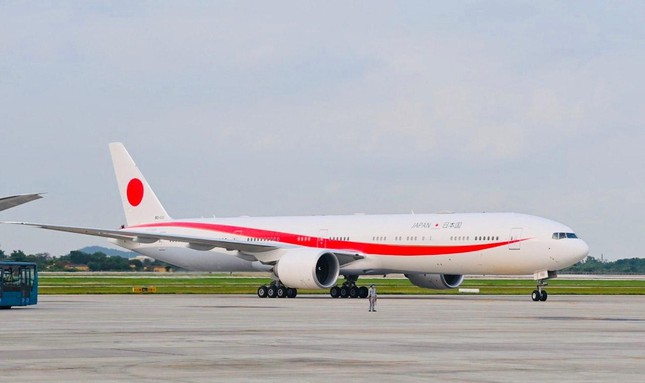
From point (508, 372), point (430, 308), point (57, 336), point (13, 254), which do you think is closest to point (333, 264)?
point (430, 308)

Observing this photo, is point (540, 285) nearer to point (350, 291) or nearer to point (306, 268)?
point (350, 291)

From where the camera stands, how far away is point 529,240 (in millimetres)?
55375

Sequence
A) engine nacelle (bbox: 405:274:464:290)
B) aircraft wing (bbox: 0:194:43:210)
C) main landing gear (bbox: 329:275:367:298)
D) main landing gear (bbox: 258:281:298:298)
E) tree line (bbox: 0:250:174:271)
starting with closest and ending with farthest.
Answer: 1. aircraft wing (bbox: 0:194:43:210)
2. main landing gear (bbox: 258:281:298:298)
3. main landing gear (bbox: 329:275:367:298)
4. engine nacelle (bbox: 405:274:464:290)
5. tree line (bbox: 0:250:174:271)

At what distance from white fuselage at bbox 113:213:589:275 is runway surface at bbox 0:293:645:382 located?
1282cm

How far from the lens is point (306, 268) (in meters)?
58.9

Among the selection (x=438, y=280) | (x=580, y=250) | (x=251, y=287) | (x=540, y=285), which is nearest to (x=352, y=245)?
(x=438, y=280)

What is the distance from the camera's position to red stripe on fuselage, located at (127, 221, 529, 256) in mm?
57156

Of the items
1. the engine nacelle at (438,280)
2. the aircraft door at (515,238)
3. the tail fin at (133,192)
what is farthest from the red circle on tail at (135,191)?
the aircraft door at (515,238)

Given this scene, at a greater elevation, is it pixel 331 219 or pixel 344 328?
pixel 331 219

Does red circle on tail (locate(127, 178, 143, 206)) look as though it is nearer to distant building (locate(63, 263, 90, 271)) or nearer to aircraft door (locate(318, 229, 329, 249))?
aircraft door (locate(318, 229, 329, 249))

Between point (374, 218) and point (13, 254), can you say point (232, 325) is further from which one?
point (13, 254)

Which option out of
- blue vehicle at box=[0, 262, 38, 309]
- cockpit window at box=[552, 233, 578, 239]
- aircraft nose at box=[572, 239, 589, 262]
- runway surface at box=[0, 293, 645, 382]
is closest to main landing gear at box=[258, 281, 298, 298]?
cockpit window at box=[552, 233, 578, 239]

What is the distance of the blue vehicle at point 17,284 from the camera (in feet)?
151

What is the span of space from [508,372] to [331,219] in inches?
1757
